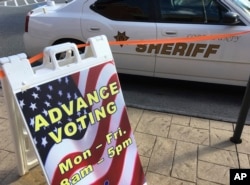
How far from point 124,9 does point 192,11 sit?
977 mm

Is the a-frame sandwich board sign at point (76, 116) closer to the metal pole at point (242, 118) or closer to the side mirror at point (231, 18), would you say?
the metal pole at point (242, 118)

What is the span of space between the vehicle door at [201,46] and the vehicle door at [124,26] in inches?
7.3

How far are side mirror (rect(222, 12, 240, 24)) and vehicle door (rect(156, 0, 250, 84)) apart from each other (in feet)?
0.17

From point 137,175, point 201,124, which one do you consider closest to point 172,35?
point 201,124

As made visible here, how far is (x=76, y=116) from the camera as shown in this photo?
77.2 inches

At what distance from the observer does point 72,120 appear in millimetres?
1938

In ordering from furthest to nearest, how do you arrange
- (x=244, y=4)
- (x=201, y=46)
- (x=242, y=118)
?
(x=244, y=4) → (x=201, y=46) → (x=242, y=118)

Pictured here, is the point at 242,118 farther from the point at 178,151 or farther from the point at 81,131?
the point at 81,131

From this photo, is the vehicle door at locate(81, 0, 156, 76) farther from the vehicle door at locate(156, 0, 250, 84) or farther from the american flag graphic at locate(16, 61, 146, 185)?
the american flag graphic at locate(16, 61, 146, 185)

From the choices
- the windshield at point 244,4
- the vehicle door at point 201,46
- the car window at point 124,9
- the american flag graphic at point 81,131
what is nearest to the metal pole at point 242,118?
the vehicle door at point 201,46

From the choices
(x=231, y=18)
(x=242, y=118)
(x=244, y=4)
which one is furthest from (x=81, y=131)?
(x=244, y=4)

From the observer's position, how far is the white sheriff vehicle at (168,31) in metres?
3.71

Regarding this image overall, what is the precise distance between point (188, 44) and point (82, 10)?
67.3 inches

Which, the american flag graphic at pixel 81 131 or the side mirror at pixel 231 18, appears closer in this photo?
the american flag graphic at pixel 81 131
